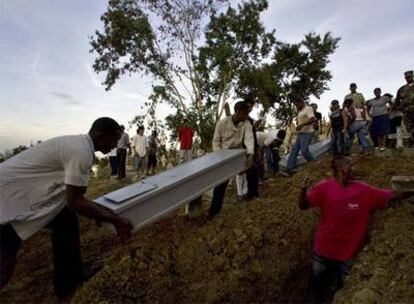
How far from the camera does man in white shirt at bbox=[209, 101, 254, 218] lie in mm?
5414

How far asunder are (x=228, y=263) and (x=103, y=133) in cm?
187

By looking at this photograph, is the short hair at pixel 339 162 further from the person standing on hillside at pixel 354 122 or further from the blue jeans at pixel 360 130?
the blue jeans at pixel 360 130

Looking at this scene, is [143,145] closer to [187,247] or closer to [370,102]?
[370,102]

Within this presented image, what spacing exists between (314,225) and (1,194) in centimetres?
324

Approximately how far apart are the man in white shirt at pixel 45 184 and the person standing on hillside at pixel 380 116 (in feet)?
23.5

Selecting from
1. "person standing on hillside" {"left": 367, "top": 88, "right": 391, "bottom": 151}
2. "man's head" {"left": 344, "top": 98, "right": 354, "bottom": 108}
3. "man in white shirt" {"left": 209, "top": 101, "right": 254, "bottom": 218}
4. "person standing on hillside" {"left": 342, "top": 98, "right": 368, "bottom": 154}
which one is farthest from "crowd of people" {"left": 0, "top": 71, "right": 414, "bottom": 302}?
"person standing on hillside" {"left": 367, "top": 88, "right": 391, "bottom": 151}

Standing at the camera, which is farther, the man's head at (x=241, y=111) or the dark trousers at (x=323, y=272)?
the man's head at (x=241, y=111)

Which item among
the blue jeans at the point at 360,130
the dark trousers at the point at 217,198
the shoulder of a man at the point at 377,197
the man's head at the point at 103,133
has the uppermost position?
the man's head at the point at 103,133

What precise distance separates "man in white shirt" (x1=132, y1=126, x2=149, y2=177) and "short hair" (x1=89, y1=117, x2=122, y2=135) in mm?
8198

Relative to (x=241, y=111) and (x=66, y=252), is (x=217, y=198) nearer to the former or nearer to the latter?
(x=241, y=111)

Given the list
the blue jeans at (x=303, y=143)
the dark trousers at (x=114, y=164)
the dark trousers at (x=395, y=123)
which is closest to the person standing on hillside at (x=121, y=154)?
the dark trousers at (x=114, y=164)

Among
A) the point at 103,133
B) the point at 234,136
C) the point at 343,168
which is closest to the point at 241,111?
the point at 234,136

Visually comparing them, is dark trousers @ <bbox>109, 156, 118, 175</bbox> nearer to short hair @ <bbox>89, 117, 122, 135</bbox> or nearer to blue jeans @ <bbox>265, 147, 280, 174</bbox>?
blue jeans @ <bbox>265, 147, 280, 174</bbox>

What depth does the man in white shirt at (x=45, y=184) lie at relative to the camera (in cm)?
309
